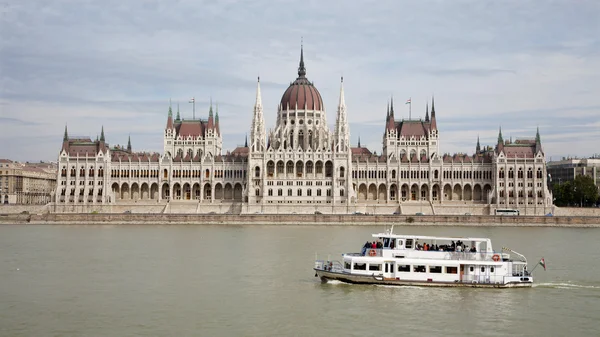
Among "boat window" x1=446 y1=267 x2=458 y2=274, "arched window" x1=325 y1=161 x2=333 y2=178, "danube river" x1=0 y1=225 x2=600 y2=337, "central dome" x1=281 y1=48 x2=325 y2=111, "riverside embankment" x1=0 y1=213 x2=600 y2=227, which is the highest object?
"central dome" x1=281 y1=48 x2=325 y2=111

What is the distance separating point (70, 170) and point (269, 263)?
7585 centimetres

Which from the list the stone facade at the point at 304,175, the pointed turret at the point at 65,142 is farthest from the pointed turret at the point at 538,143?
the pointed turret at the point at 65,142

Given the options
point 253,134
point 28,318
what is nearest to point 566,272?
point 28,318

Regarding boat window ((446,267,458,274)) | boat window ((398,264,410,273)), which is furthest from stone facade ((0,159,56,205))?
boat window ((446,267,458,274))

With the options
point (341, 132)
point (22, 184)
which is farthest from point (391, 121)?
point (22, 184)

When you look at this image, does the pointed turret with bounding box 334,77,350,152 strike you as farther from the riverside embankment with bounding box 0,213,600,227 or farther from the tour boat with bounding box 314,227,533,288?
the tour boat with bounding box 314,227,533,288

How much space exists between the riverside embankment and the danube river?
34783mm

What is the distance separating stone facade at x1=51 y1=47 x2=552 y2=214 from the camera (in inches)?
4449

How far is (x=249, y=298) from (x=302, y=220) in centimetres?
5976

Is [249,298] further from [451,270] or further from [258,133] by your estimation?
[258,133]

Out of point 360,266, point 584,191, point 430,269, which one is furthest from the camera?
point 584,191

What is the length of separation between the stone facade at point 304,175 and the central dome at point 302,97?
0.59 ft

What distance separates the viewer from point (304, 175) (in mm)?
113562

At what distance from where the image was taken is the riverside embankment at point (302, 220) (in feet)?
317
